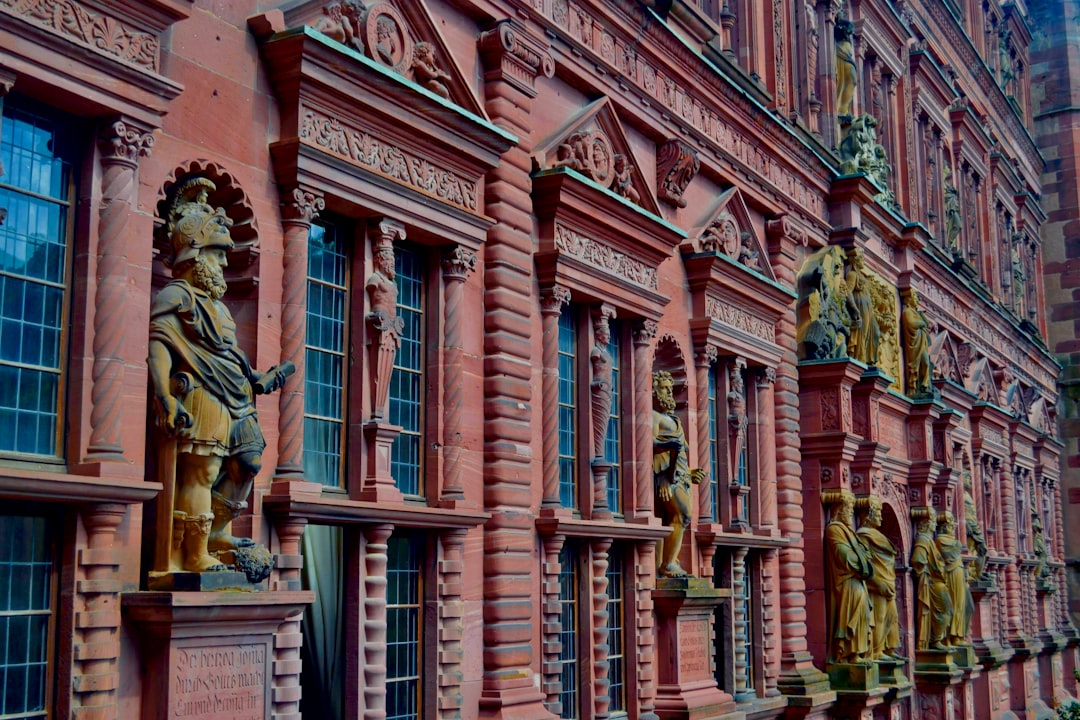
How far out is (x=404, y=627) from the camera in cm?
1252

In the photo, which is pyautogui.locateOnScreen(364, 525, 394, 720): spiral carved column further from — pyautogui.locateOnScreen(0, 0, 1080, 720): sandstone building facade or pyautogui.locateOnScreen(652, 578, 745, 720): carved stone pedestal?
pyautogui.locateOnScreen(652, 578, 745, 720): carved stone pedestal

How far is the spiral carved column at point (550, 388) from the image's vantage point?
14664 millimetres

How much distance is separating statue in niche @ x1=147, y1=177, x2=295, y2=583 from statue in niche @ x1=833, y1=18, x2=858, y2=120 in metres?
19.3

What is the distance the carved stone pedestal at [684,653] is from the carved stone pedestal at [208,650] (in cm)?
801

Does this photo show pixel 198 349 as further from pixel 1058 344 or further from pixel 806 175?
pixel 1058 344

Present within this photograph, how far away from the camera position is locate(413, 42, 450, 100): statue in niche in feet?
42.2

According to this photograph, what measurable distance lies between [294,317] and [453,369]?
2.50 m

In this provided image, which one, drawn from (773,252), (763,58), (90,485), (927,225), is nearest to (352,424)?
(90,485)

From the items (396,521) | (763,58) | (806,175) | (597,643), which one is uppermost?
(763,58)

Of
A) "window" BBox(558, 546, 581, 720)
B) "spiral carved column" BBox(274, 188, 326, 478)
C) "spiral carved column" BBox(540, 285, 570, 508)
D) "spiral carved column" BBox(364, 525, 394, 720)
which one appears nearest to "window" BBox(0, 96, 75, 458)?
"spiral carved column" BBox(274, 188, 326, 478)

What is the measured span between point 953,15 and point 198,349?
102ft

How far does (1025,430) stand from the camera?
4047 centimetres

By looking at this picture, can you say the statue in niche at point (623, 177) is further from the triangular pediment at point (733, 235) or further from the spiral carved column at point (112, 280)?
the spiral carved column at point (112, 280)

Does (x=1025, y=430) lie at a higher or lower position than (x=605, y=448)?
higher
